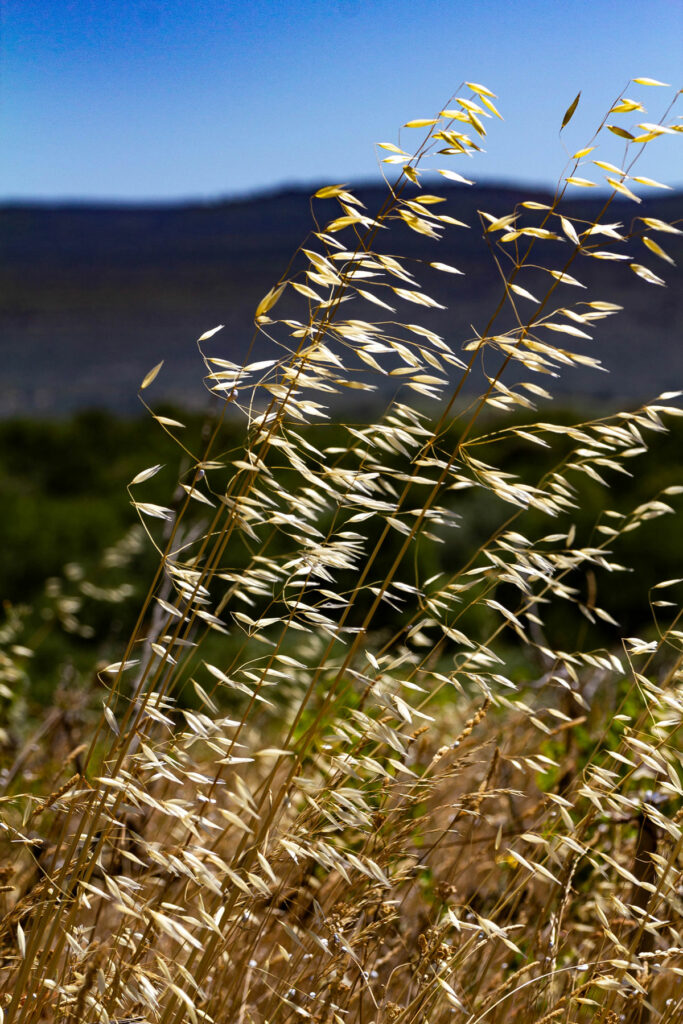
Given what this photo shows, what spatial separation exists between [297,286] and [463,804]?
81 centimetres

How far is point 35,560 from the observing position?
762cm

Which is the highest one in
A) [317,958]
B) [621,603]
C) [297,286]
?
[297,286]

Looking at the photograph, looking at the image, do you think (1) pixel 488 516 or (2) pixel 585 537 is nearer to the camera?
(2) pixel 585 537

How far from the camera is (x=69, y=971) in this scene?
1135mm

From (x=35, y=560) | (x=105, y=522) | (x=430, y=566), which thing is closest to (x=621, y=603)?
(x=430, y=566)

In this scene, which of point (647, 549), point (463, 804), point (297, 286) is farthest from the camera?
point (647, 549)

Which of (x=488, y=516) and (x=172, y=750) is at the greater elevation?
(x=172, y=750)

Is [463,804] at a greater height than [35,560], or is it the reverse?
[463,804]

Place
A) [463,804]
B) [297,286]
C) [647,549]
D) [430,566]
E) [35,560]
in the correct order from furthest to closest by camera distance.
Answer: [647,549] < [35,560] < [430,566] < [463,804] < [297,286]

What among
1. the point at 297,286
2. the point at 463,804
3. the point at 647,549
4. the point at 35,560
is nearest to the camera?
the point at 297,286

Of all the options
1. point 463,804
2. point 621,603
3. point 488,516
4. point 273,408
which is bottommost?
point 621,603

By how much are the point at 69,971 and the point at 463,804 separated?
61 centimetres

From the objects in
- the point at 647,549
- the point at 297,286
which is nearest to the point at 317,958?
the point at 297,286

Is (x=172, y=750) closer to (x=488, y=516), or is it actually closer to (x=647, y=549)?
(x=488, y=516)
